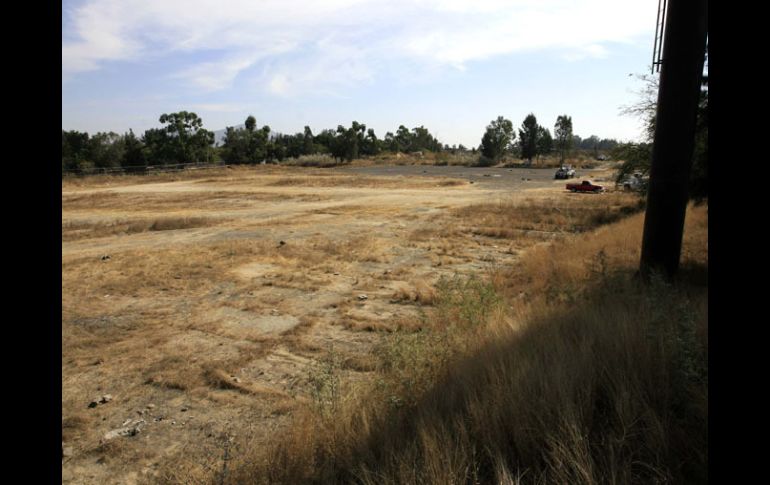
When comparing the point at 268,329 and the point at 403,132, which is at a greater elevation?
the point at 403,132

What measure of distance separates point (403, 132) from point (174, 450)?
5501 inches

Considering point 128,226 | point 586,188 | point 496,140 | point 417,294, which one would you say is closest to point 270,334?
point 417,294

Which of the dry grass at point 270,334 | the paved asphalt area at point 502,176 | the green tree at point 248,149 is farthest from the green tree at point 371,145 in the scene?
the dry grass at point 270,334

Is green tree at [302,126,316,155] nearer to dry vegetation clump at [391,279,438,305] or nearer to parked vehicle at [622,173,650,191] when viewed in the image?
parked vehicle at [622,173,650,191]

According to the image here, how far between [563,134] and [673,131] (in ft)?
318

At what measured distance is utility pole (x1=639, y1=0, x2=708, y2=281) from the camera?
24.0ft

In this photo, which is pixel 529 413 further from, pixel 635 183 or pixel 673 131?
pixel 635 183

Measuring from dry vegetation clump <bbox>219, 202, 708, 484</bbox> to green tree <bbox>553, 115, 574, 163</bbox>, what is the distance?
98.5m

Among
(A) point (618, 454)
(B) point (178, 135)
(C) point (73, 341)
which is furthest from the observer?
(B) point (178, 135)

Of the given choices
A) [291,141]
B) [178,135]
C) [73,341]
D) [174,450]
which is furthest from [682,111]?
[291,141]

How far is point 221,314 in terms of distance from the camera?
9695 millimetres
